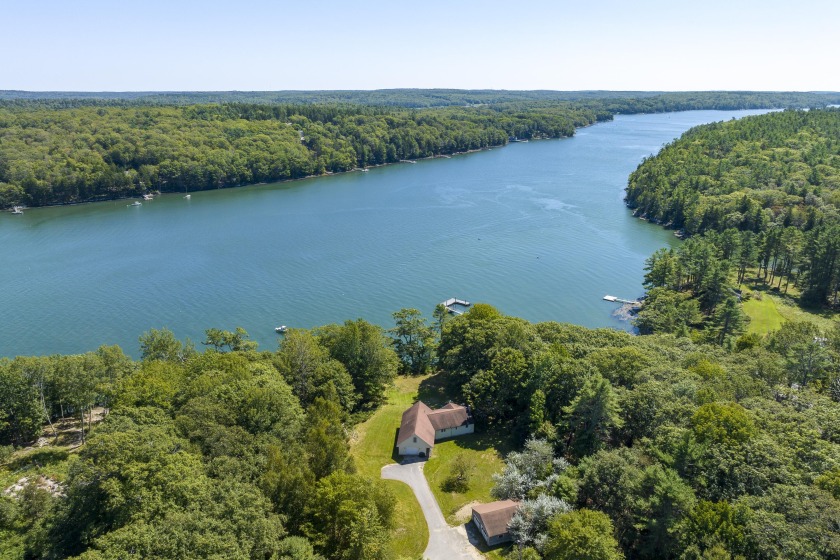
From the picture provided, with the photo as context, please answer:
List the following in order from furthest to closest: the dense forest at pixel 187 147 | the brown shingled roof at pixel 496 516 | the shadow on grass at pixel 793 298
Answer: the dense forest at pixel 187 147
the shadow on grass at pixel 793 298
the brown shingled roof at pixel 496 516

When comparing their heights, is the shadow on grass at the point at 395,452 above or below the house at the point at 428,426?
below

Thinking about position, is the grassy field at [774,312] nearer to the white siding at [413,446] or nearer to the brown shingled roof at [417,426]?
the brown shingled roof at [417,426]

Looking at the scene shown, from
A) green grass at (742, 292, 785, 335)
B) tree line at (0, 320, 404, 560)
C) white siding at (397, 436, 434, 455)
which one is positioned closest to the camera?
tree line at (0, 320, 404, 560)

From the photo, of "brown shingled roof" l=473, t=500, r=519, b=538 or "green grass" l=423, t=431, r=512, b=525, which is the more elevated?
"brown shingled roof" l=473, t=500, r=519, b=538

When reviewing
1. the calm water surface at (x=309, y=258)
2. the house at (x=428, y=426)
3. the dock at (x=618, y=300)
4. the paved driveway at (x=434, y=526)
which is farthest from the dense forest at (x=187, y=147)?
the paved driveway at (x=434, y=526)

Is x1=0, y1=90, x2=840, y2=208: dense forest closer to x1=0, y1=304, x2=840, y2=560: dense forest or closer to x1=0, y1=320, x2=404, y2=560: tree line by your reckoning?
x1=0, y1=320, x2=404, y2=560: tree line

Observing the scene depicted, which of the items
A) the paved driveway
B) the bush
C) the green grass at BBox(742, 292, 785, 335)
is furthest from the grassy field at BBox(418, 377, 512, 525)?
the green grass at BBox(742, 292, 785, 335)
